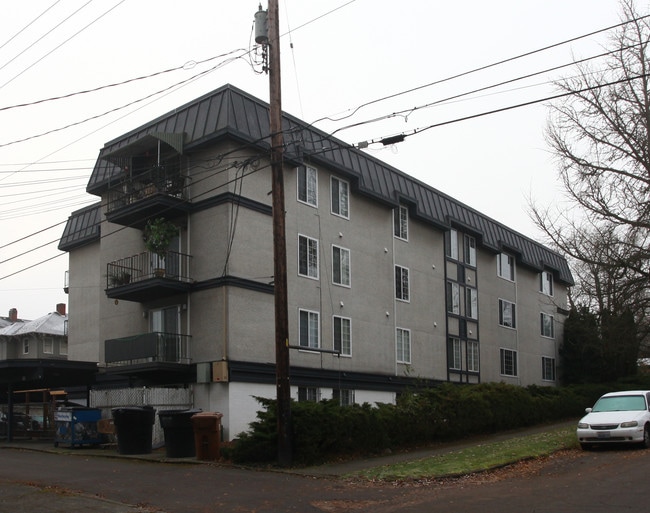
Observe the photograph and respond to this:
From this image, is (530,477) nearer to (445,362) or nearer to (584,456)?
(584,456)

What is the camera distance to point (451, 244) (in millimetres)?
37344

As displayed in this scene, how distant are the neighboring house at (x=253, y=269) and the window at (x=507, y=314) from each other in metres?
3.84

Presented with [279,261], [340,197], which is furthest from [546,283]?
[279,261]

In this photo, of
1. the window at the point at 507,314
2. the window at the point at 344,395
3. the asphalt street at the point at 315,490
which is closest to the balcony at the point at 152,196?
the window at the point at 344,395

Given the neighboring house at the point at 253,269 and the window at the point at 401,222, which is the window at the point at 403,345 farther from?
the window at the point at 401,222

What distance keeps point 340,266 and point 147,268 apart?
7309 mm

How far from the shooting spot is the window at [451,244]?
36844 millimetres

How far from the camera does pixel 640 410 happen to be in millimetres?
19094

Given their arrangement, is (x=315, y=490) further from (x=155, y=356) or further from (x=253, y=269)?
(x=253, y=269)

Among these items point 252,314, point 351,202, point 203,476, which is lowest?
point 203,476

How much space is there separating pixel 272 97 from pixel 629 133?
48.0 ft

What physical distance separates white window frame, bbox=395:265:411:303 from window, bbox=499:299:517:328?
1033 centimetres

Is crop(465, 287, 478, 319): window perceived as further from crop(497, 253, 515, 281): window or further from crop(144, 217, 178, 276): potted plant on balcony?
crop(144, 217, 178, 276): potted plant on balcony

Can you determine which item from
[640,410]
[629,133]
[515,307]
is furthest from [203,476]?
[515,307]
